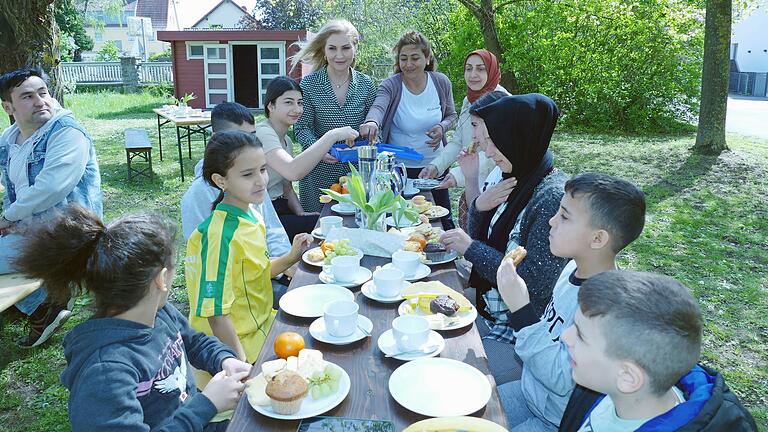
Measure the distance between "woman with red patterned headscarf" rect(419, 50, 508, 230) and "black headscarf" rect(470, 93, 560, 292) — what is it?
1013 mm

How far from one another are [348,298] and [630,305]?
1124mm

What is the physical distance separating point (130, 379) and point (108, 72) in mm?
25907

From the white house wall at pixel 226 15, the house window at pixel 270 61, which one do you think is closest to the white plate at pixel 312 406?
the house window at pixel 270 61

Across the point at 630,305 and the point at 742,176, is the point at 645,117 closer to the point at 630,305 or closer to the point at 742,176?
the point at 742,176

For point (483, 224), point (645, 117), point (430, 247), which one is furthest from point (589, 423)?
point (645, 117)

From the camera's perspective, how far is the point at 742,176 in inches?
326

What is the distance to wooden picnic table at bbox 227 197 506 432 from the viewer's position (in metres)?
1.45

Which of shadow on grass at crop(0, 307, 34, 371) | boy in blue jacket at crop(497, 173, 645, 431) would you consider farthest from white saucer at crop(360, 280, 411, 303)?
shadow on grass at crop(0, 307, 34, 371)

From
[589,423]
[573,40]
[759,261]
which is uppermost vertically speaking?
[573,40]

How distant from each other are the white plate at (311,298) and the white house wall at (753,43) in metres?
32.4

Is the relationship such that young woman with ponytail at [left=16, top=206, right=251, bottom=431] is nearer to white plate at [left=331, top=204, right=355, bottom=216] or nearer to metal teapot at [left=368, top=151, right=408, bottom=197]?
metal teapot at [left=368, top=151, right=408, bottom=197]

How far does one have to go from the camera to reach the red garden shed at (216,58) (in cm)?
1836

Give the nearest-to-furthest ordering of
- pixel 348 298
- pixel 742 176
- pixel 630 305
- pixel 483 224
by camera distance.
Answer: pixel 630 305 → pixel 348 298 → pixel 483 224 → pixel 742 176

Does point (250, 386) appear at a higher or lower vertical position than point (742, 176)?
higher
